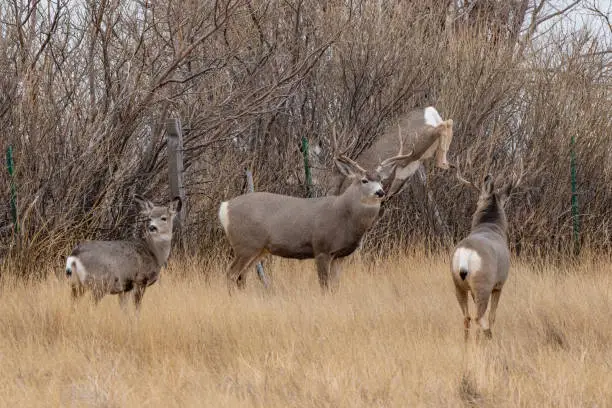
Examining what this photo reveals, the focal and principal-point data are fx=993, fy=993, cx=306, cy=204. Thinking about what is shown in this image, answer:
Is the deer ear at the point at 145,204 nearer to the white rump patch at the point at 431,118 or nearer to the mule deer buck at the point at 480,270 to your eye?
the mule deer buck at the point at 480,270

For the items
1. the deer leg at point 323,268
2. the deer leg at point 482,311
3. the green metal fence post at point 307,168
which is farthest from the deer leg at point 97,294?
the green metal fence post at point 307,168

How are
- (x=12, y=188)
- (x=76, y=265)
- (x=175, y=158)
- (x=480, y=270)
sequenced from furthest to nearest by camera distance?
(x=175, y=158)
(x=12, y=188)
(x=76, y=265)
(x=480, y=270)

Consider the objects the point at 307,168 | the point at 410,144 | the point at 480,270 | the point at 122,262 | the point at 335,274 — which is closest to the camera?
the point at 480,270

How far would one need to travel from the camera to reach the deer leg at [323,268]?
328 inches

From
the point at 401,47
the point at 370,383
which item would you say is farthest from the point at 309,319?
the point at 401,47

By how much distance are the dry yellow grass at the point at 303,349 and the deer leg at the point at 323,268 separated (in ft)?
0.42

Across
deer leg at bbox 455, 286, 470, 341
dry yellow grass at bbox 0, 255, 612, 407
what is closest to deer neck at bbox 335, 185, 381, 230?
dry yellow grass at bbox 0, 255, 612, 407

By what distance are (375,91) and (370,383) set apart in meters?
7.09

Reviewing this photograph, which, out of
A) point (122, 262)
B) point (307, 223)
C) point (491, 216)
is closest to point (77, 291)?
point (122, 262)

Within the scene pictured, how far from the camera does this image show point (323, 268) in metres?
8.35

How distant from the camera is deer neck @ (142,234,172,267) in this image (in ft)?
24.8

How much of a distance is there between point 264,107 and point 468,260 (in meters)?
5.60

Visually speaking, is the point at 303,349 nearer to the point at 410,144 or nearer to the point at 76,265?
the point at 76,265

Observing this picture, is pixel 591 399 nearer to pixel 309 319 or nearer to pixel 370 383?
pixel 370 383
